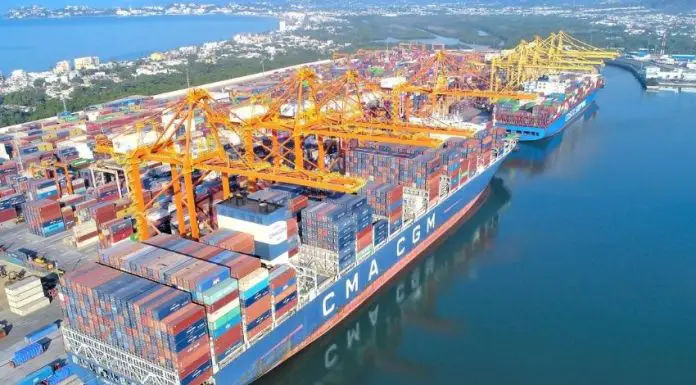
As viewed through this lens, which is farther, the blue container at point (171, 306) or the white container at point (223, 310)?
the white container at point (223, 310)

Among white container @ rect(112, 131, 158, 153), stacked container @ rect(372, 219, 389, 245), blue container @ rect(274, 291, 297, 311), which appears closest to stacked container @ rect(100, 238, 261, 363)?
blue container @ rect(274, 291, 297, 311)

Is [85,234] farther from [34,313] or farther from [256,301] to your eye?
[256,301]

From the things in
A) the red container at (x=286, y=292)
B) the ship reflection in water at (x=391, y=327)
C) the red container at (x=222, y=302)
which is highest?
the red container at (x=222, y=302)

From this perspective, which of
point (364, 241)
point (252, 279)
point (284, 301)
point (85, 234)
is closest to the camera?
point (252, 279)

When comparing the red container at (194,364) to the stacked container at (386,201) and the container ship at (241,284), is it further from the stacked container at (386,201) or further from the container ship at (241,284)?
the stacked container at (386,201)

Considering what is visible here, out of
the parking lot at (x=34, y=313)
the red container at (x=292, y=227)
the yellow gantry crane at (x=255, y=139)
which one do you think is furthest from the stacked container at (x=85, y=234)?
the red container at (x=292, y=227)

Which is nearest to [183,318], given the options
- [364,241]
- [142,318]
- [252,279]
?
[142,318]

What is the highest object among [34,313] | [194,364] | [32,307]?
[194,364]

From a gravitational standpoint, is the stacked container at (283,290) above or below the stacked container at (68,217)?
above
